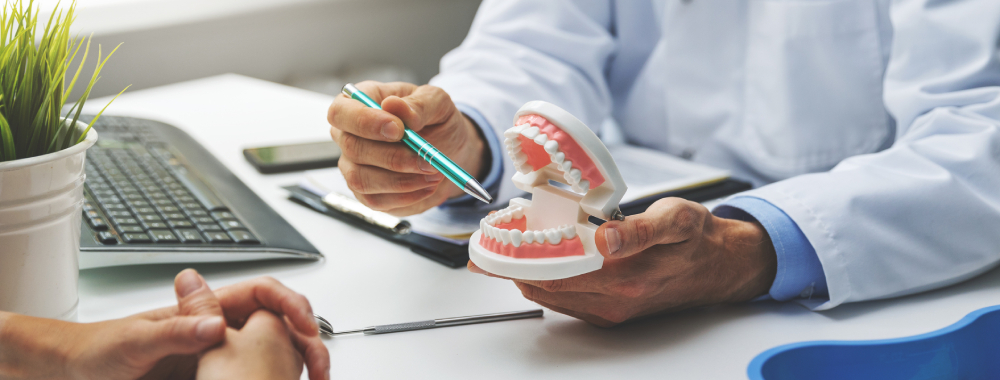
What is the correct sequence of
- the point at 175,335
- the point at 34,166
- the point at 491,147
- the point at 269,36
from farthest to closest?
the point at 269,36
the point at 491,147
the point at 34,166
the point at 175,335

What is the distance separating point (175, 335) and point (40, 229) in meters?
0.20

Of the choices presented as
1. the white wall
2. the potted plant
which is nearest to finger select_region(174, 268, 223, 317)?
the potted plant

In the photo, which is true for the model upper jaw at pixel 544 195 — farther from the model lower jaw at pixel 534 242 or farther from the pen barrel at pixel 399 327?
the pen barrel at pixel 399 327

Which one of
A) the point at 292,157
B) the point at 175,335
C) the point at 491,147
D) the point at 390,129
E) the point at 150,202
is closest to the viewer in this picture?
the point at 175,335

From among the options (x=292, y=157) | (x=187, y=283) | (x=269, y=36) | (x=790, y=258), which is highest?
(x=187, y=283)

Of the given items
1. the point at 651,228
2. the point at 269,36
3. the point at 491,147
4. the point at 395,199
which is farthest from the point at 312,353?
the point at 269,36

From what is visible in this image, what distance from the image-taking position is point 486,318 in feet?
2.01

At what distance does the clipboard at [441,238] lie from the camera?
75cm

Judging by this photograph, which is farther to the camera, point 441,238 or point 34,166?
point 441,238

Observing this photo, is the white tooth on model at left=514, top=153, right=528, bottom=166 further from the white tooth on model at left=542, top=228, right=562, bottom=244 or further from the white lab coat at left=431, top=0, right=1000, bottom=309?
the white lab coat at left=431, top=0, right=1000, bottom=309

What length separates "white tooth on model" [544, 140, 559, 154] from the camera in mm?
490

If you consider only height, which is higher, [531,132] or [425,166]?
[531,132]

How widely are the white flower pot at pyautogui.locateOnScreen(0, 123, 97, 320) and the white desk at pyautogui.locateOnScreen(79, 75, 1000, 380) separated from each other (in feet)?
0.35

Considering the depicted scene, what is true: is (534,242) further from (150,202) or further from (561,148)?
(150,202)
